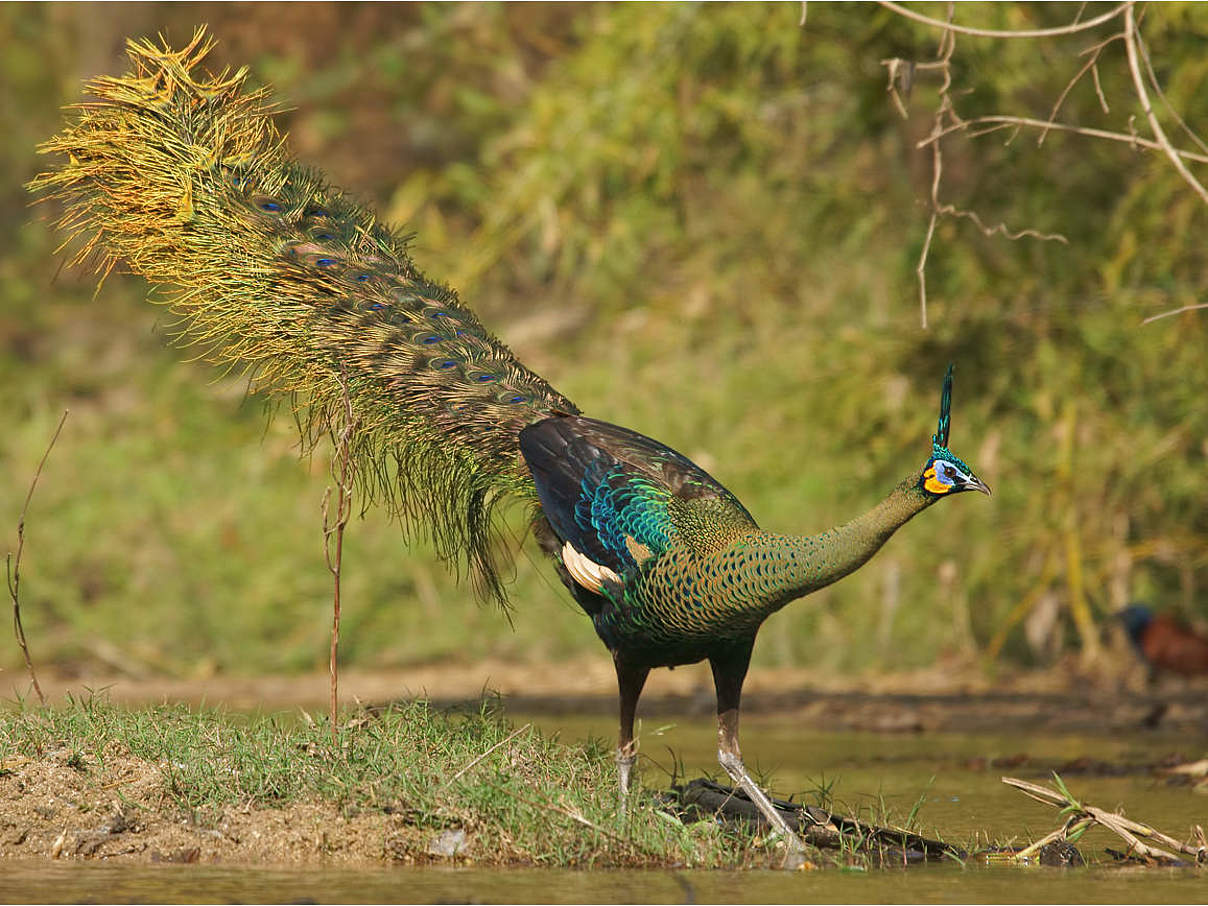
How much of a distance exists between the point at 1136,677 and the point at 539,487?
6.25 metres

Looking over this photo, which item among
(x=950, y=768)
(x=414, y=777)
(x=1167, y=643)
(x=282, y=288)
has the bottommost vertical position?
(x=950, y=768)

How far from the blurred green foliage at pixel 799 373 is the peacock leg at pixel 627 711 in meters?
4.36

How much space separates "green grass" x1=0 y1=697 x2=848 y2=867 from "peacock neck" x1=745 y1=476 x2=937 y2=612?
33.6 inches

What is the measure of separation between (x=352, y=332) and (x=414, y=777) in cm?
183

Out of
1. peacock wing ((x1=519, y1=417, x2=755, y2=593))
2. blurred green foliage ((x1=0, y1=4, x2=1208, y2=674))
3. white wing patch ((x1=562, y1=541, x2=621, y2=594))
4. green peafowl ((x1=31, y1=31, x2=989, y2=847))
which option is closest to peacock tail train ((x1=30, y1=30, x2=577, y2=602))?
green peafowl ((x1=31, y1=31, x2=989, y2=847))

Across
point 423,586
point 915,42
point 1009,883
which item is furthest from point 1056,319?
point 1009,883

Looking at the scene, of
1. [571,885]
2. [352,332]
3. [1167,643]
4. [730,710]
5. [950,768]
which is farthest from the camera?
[1167,643]

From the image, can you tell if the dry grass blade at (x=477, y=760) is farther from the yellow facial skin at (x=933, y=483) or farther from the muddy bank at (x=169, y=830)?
the yellow facial skin at (x=933, y=483)

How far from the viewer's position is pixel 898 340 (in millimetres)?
11648

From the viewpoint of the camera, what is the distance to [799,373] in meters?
12.7

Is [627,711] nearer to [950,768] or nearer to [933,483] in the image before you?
[933,483]

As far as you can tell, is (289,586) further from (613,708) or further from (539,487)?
(539,487)

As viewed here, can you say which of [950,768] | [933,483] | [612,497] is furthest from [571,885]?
[950,768]

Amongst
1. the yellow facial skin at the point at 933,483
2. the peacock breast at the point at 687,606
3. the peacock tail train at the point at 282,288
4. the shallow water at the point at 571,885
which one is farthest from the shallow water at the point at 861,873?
the peacock tail train at the point at 282,288
